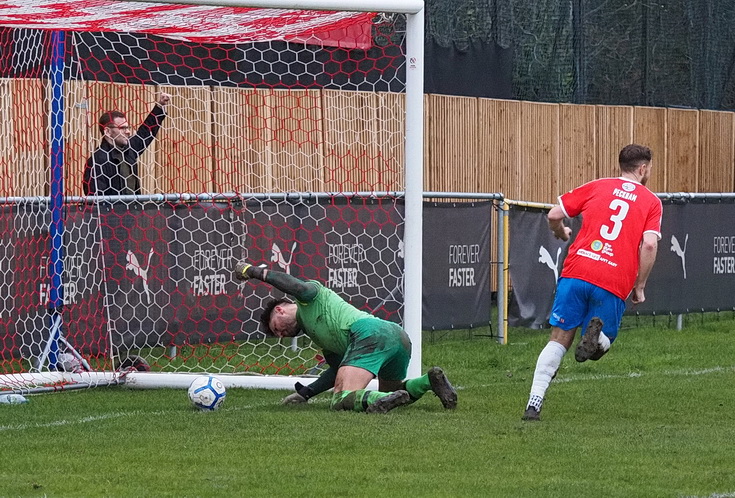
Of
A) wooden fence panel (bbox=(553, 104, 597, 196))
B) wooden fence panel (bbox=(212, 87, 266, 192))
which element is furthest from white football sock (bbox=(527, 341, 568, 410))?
wooden fence panel (bbox=(553, 104, 597, 196))

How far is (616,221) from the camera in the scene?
8.12 metres

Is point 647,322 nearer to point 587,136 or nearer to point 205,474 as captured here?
point 587,136

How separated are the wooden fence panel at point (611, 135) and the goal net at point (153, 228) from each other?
6815 mm

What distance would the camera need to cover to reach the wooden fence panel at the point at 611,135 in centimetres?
1948

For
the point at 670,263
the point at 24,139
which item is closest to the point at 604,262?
the point at 24,139

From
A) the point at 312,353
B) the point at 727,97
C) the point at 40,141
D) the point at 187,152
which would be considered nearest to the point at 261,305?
the point at 312,353

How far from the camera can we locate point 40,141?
1091 cm

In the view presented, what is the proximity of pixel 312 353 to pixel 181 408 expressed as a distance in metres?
2.90

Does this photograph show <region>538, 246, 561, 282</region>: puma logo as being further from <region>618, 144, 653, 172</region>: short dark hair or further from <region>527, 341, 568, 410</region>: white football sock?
<region>527, 341, 568, 410</region>: white football sock

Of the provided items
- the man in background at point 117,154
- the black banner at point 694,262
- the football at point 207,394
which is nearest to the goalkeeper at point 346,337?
the football at point 207,394

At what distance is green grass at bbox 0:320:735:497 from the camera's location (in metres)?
5.93

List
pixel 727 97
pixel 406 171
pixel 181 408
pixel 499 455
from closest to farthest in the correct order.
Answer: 1. pixel 499 455
2. pixel 181 408
3. pixel 406 171
4. pixel 727 97

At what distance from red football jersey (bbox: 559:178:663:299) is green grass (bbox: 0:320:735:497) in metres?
0.89

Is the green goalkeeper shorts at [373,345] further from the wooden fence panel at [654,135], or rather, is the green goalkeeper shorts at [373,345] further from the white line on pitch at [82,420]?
the wooden fence panel at [654,135]
